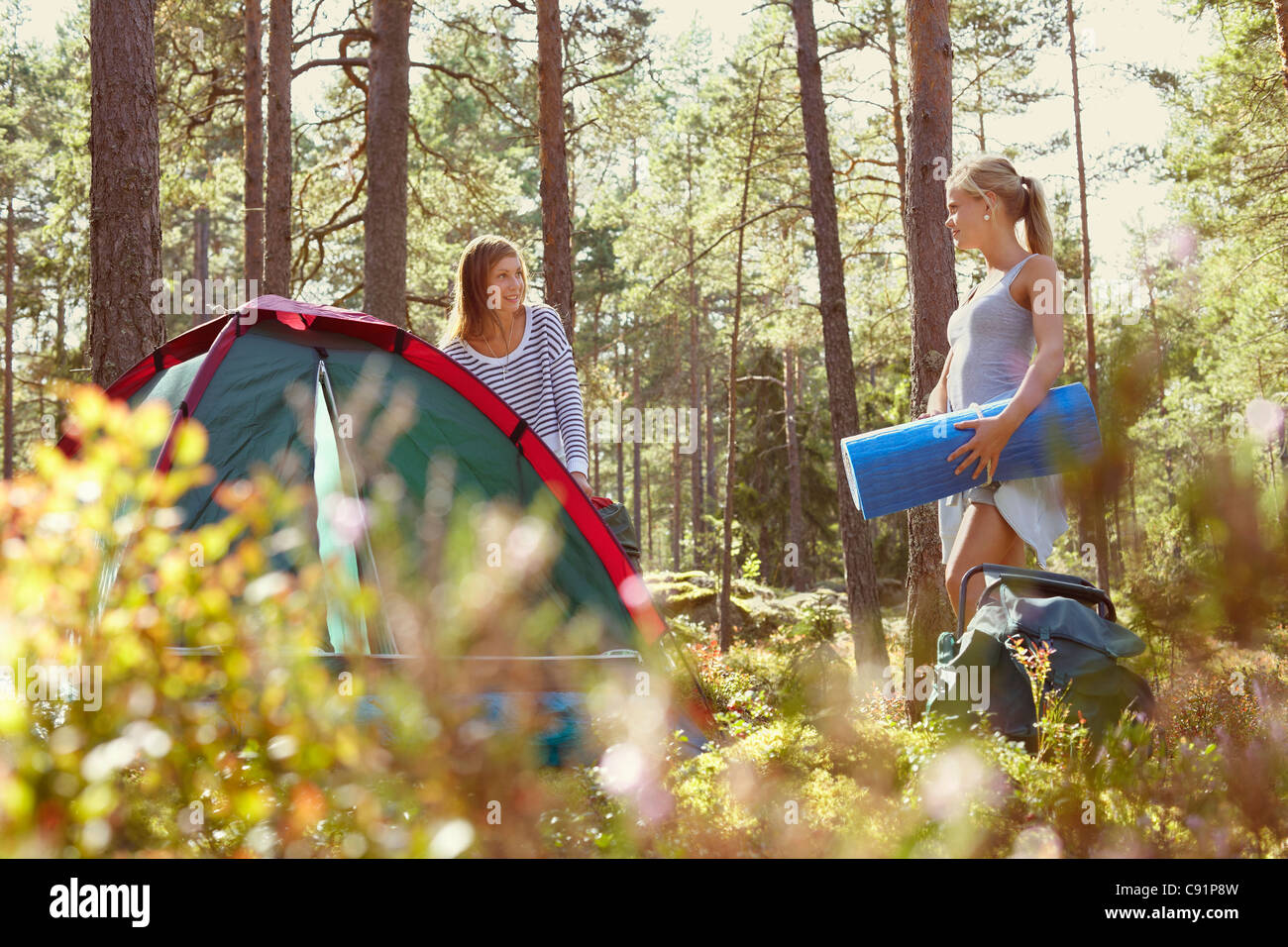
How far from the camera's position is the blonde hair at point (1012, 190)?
11.2ft

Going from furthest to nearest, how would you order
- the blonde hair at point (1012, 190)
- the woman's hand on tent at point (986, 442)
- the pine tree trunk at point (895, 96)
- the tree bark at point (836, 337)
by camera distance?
1. the pine tree trunk at point (895, 96)
2. the tree bark at point (836, 337)
3. the blonde hair at point (1012, 190)
4. the woman's hand on tent at point (986, 442)

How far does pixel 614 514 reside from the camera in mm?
4160

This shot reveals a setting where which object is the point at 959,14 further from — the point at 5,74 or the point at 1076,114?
the point at 5,74

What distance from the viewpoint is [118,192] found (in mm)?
5133

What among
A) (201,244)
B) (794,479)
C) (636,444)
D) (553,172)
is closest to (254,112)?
(553,172)

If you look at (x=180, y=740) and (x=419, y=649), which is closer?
(x=180, y=740)

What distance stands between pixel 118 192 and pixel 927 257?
447cm

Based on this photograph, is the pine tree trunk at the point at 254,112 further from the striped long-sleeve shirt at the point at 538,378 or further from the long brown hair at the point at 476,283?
the striped long-sleeve shirt at the point at 538,378

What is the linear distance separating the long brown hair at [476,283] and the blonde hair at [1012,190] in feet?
6.43

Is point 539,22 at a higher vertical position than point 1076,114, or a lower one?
lower

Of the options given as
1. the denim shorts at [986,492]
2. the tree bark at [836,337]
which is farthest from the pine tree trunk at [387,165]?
the denim shorts at [986,492]
